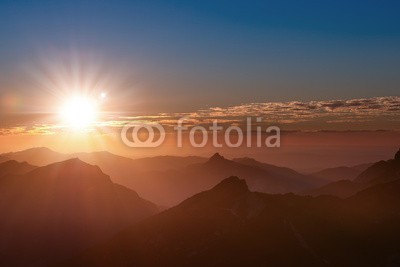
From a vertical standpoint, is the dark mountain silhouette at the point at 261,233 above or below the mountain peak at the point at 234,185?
below

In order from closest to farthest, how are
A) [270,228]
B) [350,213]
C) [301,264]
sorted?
[301,264] < [270,228] < [350,213]

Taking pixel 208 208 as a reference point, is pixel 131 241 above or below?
below

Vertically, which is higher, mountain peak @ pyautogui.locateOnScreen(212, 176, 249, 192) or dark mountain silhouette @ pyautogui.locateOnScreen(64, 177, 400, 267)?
mountain peak @ pyautogui.locateOnScreen(212, 176, 249, 192)

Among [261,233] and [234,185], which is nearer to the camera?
[261,233]

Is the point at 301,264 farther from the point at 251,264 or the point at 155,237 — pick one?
the point at 155,237

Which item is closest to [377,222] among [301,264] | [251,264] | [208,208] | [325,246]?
[325,246]

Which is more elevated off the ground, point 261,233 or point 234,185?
point 234,185

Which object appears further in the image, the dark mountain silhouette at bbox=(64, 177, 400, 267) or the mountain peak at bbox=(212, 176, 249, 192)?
the mountain peak at bbox=(212, 176, 249, 192)

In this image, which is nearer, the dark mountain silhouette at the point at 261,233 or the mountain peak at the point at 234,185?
the dark mountain silhouette at the point at 261,233
